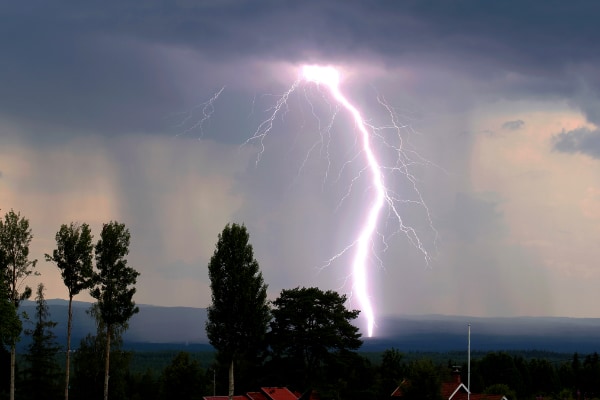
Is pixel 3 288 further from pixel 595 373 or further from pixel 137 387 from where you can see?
pixel 595 373

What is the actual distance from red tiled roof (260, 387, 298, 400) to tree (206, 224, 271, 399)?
6.61 metres

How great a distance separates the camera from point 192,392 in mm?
71625

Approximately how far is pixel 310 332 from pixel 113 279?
1756 centimetres

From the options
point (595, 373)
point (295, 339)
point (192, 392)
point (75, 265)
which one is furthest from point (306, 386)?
point (595, 373)

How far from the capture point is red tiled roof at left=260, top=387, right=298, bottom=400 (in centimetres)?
6397

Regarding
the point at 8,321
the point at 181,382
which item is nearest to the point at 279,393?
the point at 181,382

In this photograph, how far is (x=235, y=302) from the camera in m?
57.3

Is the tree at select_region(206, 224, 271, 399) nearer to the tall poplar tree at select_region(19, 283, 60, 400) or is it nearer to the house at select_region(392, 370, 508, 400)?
the house at select_region(392, 370, 508, 400)

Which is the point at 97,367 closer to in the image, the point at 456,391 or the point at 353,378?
the point at 353,378

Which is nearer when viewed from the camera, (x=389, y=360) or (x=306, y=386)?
(x=306, y=386)

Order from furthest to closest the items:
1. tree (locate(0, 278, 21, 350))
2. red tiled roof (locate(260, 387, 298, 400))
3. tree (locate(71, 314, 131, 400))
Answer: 1. tree (locate(71, 314, 131, 400))
2. red tiled roof (locate(260, 387, 298, 400))
3. tree (locate(0, 278, 21, 350))

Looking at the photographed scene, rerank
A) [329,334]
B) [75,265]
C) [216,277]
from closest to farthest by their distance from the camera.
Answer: [75,265] → [216,277] → [329,334]

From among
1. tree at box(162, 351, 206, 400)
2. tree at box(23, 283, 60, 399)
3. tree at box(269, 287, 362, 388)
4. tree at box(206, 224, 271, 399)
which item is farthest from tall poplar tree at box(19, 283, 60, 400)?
tree at box(206, 224, 271, 399)

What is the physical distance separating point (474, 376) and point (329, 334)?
112 feet
